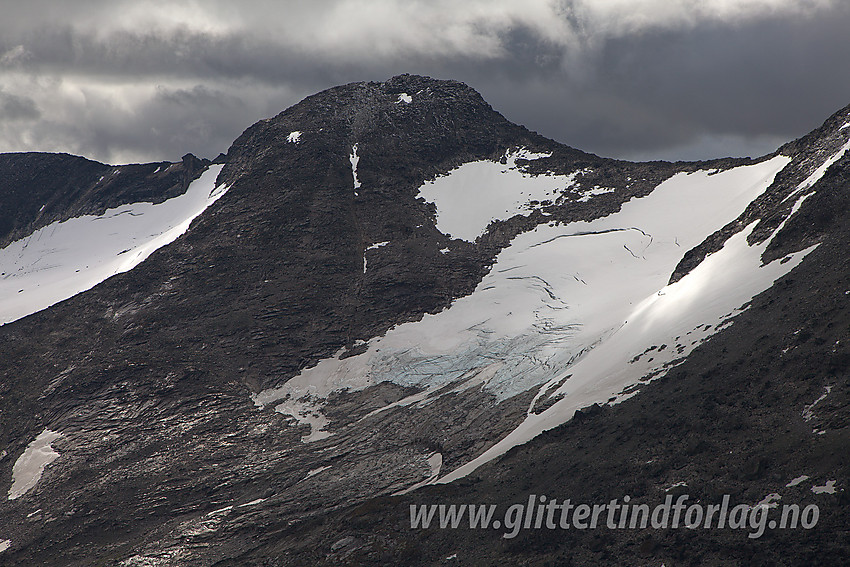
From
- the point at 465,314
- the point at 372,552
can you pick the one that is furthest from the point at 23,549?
the point at 465,314

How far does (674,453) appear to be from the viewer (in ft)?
136

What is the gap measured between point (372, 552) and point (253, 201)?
77.3m

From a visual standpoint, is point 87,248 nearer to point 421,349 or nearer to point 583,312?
point 421,349

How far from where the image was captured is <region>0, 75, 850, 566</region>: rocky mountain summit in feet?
138

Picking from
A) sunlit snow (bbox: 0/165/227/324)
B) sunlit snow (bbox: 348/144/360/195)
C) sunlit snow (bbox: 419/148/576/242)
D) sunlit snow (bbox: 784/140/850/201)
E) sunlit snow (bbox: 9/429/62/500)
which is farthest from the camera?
sunlit snow (bbox: 348/144/360/195)

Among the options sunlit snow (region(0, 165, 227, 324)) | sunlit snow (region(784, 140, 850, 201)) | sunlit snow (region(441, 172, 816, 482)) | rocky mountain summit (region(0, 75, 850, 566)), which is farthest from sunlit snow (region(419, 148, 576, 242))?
sunlit snow (region(784, 140, 850, 201))

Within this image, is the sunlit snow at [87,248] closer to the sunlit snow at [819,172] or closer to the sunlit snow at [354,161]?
the sunlit snow at [354,161]

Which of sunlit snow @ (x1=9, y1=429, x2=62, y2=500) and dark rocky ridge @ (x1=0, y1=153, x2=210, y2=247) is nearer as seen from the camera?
sunlit snow @ (x1=9, y1=429, x2=62, y2=500)

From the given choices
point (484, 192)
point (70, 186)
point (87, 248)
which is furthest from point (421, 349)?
point (70, 186)

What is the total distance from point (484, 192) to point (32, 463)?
228ft

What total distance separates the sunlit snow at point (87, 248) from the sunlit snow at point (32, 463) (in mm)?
34821

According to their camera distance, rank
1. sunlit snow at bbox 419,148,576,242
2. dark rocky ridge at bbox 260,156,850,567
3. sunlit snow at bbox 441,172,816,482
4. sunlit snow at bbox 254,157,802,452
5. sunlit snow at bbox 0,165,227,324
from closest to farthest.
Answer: dark rocky ridge at bbox 260,156,850,567 < sunlit snow at bbox 441,172,816,482 < sunlit snow at bbox 254,157,802,452 < sunlit snow at bbox 419,148,576,242 < sunlit snow at bbox 0,165,227,324

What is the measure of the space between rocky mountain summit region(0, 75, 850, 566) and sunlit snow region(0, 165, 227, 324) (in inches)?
36.9

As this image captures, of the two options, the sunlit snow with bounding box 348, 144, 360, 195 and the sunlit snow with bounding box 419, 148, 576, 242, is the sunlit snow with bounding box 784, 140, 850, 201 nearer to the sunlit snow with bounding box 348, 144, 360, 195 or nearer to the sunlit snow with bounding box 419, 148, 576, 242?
the sunlit snow with bounding box 419, 148, 576, 242
